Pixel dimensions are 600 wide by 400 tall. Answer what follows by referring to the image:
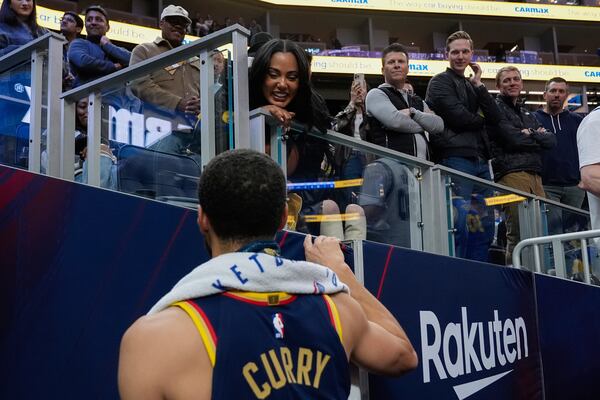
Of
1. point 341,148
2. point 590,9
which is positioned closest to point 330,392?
point 341,148

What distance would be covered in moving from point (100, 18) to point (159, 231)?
14.6ft

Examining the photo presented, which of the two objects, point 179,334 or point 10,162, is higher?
point 10,162

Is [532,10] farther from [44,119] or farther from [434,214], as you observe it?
[44,119]

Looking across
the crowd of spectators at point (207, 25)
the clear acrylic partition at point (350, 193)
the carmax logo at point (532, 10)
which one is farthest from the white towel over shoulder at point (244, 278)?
the carmax logo at point (532, 10)

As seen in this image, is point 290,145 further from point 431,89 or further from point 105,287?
point 431,89

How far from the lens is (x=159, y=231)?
2.06m

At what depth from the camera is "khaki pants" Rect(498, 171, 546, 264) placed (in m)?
5.45

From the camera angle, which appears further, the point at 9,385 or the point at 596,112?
the point at 596,112

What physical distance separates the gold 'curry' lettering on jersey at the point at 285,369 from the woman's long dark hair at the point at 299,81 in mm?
2023

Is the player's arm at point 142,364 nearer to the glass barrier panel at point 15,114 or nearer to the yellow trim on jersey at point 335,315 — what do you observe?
the yellow trim on jersey at point 335,315

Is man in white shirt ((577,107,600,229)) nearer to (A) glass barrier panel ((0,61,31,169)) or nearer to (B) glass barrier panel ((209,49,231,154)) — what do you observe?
(B) glass barrier panel ((209,49,231,154))

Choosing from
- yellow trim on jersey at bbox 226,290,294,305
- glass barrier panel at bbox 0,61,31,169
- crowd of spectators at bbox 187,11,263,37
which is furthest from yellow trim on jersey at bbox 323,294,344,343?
crowd of spectators at bbox 187,11,263,37

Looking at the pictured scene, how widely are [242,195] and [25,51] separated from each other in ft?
8.91

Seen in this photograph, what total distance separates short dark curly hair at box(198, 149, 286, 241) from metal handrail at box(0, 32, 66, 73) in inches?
95.1
